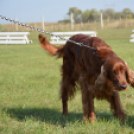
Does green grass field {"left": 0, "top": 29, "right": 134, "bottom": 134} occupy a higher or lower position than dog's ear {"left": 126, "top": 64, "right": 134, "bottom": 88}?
lower

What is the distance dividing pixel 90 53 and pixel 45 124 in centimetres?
114

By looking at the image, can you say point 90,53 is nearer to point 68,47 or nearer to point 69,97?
point 68,47

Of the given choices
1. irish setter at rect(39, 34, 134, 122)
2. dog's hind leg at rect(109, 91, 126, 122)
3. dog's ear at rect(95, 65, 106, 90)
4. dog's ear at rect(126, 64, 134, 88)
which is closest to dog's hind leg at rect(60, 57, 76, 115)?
irish setter at rect(39, 34, 134, 122)

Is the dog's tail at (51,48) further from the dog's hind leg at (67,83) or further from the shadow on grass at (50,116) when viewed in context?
the shadow on grass at (50,116)

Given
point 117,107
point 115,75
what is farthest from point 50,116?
point 115,75

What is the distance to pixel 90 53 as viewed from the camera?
3.10 meters

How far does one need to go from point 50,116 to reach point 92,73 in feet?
3.39

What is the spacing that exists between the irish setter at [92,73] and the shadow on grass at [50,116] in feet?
0.46

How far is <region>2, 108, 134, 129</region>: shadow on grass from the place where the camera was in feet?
10.8

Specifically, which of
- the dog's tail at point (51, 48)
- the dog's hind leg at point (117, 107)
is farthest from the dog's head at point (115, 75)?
the dog's tail at point (51, 48)

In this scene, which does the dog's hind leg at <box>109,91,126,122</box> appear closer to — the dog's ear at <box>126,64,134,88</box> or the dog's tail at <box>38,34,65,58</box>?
the dog's ear at <box>126,64,134,88</box>

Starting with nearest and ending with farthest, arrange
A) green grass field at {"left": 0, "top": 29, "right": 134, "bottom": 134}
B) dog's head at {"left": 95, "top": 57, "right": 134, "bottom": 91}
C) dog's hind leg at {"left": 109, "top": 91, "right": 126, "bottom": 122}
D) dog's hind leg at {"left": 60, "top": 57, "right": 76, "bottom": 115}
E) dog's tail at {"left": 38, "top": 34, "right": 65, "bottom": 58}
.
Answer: dog's head at {"left": 95, "top": 57, "right": 134, "bottom": 91}
green grass field at {"left": 0, "top": 29, "right": 134, "bottom": 134}
dog's hind leg at {"left": 109, "top": 91, "right": 126, "bottom": 122}
dog's hind leg at {"left": 60, "top": 57, "right": 76, "bottom": 115}
dog's tail at {"left": 38, "top": 34, "right": 65, "bottom": 58}

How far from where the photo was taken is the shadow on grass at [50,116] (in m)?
3.31

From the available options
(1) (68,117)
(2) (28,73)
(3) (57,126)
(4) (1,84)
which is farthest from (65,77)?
(2) (28,73)
